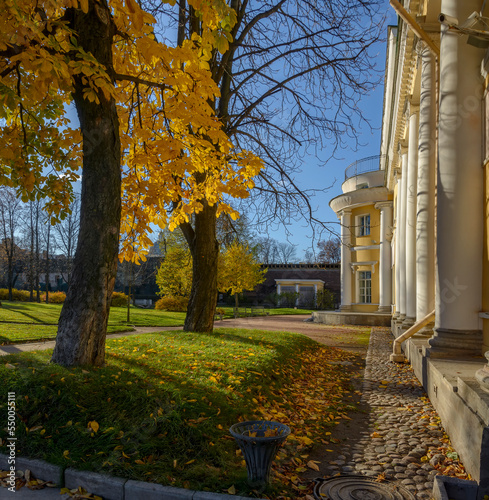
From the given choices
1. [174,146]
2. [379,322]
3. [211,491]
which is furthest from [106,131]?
[379,322]

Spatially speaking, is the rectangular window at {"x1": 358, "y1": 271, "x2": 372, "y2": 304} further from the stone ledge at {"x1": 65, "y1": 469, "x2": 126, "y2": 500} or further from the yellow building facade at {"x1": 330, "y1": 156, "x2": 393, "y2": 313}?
the stone ledge at {"x1": 65, "y1": 469, "x2": 126, "y2": 500}

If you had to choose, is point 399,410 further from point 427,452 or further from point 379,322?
point 379,322

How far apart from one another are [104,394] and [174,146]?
11.1 ft

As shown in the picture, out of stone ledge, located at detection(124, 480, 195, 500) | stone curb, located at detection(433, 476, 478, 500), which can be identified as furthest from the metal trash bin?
stone curb, located at detection(433, 476, 478, 500)

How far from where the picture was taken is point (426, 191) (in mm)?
9188

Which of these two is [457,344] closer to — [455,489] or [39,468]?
[455,489]

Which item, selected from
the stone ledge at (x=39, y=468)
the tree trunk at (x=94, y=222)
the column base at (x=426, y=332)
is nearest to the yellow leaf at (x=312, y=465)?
the stone ledge at (x=39, y=468)

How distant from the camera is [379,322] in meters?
21.2

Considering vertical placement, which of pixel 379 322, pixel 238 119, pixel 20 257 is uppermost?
pixel 238 119

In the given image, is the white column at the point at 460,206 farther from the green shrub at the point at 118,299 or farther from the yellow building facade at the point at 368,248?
the green shrub at the point at 118,299

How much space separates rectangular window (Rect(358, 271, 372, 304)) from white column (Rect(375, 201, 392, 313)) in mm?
1273

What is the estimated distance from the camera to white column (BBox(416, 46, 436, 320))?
8930mm

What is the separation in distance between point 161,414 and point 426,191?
24.3ft

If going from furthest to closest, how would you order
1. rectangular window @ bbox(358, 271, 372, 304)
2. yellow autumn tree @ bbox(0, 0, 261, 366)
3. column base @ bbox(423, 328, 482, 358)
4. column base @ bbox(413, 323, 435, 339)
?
rectangular window @ bbox(358, 271, 372, 304)
column base @ bbox(413, 323, 435, 339)
column base @ bbox(423, 328, 482, 358)
yellow autumn tree @ bbox(0, 0, 261, 366)
